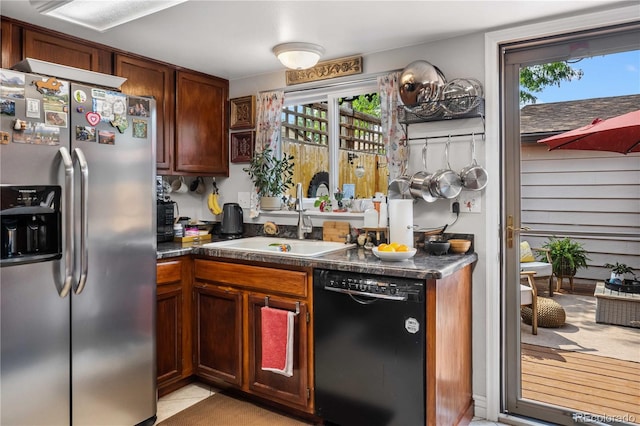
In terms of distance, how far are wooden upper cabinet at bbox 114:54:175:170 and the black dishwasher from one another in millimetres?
1565

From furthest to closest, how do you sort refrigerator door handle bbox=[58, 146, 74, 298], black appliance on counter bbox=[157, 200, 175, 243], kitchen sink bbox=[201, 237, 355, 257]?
black appliance on counter bbox=[157, 200, 175, 243] → kitchen sink bbox=[201, 237, 355, 257] → refrigerator door handle bbox=[58, 146, 74, 298]

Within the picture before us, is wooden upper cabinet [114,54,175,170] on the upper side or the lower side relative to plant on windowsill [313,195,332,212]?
upper

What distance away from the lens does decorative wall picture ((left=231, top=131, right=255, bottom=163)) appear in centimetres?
355

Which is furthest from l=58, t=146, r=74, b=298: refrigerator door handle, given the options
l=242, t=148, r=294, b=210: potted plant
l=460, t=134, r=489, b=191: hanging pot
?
l=460, t=134, r=489, b=191: hanging pot

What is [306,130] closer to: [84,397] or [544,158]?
[544,158]

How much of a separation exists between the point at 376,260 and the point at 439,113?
3.17ft

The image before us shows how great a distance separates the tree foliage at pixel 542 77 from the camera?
8.03 feet

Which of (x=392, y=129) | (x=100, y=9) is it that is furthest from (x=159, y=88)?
(x=392, y=129)

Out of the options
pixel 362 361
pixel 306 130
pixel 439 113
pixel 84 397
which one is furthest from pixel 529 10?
pixel 84 397

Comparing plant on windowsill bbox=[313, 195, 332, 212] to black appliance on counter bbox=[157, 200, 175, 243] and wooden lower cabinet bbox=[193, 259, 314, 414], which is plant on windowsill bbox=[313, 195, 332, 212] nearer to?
wooden lower cabinet bbox=[193, 259, 314, 414]

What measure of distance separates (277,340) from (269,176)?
137 cm

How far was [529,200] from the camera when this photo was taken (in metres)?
2.57

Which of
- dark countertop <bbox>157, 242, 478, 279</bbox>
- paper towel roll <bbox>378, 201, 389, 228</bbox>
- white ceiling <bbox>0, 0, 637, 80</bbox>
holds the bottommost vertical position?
dark countertop <bbox>157, 242, 478, 279</bbox>

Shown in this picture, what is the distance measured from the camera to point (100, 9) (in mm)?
2113
